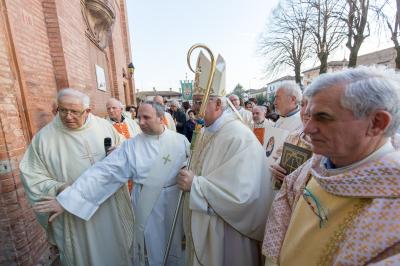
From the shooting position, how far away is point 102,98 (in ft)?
24.3

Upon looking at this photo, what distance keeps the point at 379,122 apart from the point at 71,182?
2.73m

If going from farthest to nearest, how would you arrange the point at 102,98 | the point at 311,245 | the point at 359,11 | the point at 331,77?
1. the point at 359,11
2. the point at 102,98
3. the point at 311,245
4. the point at 331,77

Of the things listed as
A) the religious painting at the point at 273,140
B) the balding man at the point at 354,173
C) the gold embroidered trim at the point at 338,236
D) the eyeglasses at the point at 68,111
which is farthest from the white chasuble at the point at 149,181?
the gold embroidered trim at the point at 338,236

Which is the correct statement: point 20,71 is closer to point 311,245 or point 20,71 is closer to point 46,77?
point 46,77

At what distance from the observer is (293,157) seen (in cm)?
178

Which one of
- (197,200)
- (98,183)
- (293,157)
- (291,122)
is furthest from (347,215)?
(291,122)

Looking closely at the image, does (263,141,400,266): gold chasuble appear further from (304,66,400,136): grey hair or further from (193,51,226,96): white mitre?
(193,51,226,96): white mitre

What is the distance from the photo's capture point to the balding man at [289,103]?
3197mm

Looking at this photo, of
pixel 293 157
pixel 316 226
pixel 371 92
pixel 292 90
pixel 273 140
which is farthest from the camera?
pixel 292 90

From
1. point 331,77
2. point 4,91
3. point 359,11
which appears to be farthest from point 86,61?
point 359,11

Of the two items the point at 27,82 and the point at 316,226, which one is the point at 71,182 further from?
the point at 316,226

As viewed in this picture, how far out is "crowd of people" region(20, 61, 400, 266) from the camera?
3.13 ft

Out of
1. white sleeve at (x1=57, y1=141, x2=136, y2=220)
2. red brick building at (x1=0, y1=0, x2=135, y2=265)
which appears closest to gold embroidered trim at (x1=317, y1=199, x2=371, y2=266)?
white sleeve at (x1=57, y1=141, x2=136, y2=220)

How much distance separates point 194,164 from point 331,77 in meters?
1.60
